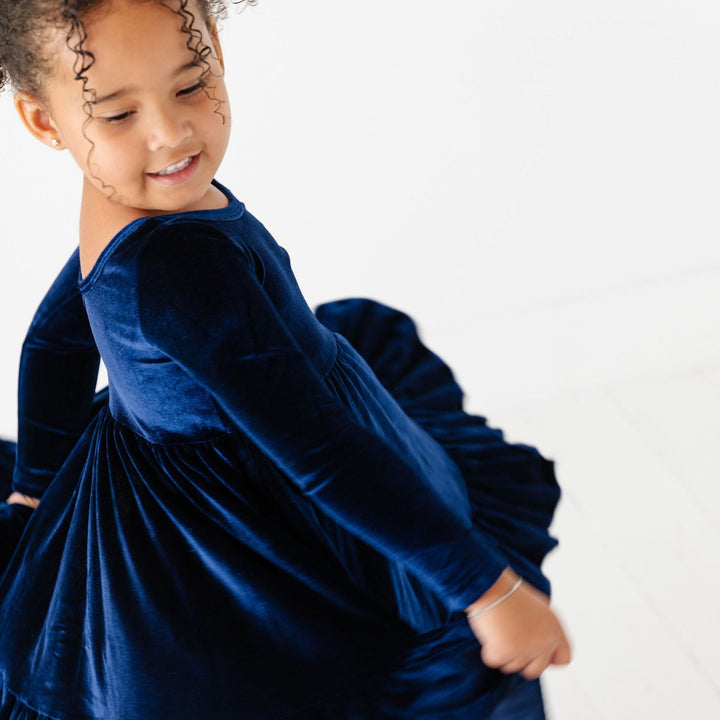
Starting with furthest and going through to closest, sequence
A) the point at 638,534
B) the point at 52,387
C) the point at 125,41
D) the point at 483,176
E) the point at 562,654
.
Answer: the point at 483,176 < the point at 638,534 < the point at 52,387 < the point at 562,654 < the point at 125,41

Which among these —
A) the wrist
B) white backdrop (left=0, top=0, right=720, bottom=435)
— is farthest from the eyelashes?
white backdrop (left=0, top=0, right=720, bottom=435)

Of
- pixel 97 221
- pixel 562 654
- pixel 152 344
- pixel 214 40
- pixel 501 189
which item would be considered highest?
pixel 501 189

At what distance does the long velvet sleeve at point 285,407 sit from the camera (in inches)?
26.7

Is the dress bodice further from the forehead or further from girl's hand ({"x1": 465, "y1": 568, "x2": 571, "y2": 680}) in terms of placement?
girl's hand ({"x1": 465, "y1": 568, "x2": 571, "y2": 680})

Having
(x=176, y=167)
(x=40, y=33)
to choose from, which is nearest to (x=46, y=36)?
(x=40, y=33)

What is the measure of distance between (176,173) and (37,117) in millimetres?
114

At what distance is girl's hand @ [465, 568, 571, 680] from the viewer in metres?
0.73

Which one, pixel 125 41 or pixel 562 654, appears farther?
pixel 562 654

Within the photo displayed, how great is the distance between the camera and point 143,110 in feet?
2.24

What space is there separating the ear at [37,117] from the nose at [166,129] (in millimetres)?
89

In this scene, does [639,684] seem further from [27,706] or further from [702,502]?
[27,706]

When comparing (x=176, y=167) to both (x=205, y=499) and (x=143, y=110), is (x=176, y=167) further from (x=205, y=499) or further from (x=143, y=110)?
(x=205, y=499)

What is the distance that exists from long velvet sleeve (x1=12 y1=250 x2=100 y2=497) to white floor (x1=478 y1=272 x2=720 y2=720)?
656mm

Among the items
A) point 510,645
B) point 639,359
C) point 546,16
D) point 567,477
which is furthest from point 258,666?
point 639,359
